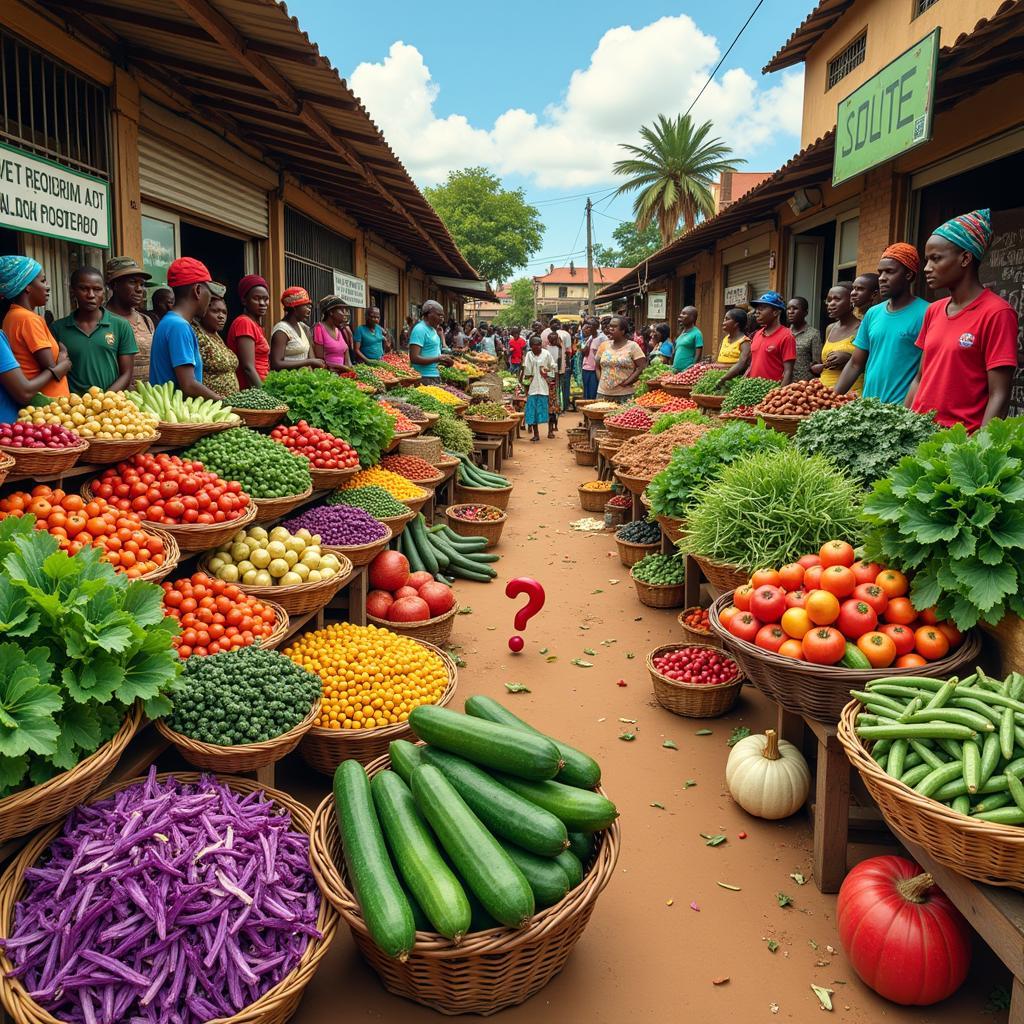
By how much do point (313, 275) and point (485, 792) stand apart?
11218 mm

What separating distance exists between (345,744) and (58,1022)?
162 centimetres

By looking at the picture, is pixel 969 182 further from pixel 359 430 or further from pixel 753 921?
pixel 753 921

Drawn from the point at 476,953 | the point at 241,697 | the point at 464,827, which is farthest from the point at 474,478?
the point at 476,953

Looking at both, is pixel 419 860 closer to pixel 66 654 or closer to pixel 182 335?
pixel 66 654

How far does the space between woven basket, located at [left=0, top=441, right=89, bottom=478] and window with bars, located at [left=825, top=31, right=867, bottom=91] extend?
14365 millimetres

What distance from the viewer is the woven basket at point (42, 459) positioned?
3302mm

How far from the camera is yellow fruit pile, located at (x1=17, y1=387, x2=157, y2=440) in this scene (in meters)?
3.86

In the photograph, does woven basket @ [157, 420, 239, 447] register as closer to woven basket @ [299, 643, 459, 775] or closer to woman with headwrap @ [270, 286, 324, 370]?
woven basket @ [299, 643, 459, 775]

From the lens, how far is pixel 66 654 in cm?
260

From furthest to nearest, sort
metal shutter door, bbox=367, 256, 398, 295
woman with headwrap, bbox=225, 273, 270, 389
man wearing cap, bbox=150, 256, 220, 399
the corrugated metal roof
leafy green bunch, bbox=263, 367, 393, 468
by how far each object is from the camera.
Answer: metal shutter door, bbox=367, 256, 398, 295 → woman with headwrap, bbox=225, 273, 270, 389 → leafy green bunch, bbox=263, 367, 393, 468 → the corrugated metal roof → man wearing cap, bbox=150, 256, 220, 399

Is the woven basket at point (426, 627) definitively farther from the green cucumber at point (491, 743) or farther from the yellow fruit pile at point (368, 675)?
the green cucumber at point (491, 743)

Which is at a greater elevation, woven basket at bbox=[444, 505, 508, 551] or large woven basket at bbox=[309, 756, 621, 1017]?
woven basket at bbox=[444, 505, 508, 551]

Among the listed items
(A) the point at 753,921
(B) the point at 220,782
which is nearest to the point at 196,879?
(B) the point at 220,782

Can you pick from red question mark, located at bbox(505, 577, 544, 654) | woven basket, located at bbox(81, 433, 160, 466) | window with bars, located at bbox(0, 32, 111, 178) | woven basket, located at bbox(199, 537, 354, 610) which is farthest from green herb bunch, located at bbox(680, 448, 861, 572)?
window with bars, located at bbox(0, 32, 111, 178)
